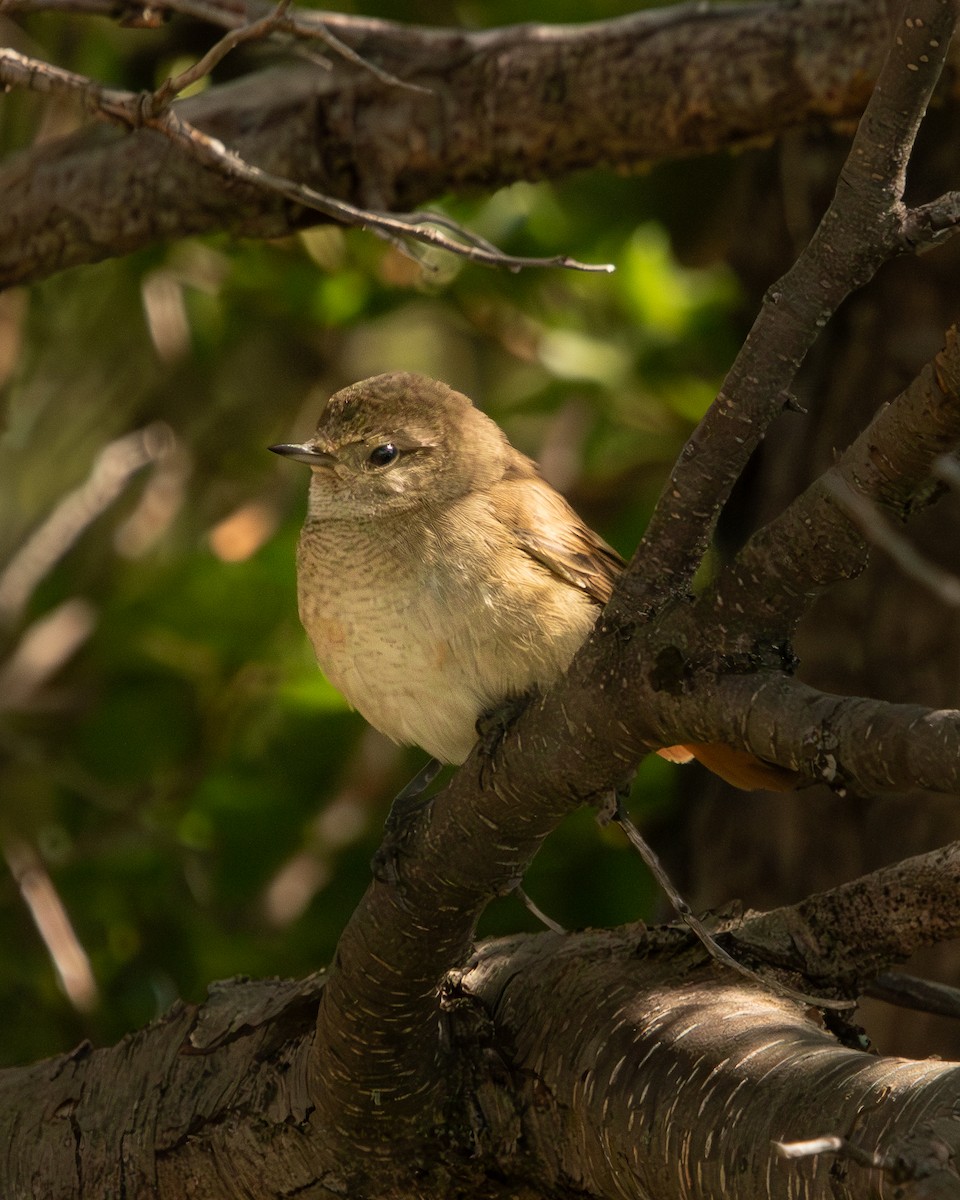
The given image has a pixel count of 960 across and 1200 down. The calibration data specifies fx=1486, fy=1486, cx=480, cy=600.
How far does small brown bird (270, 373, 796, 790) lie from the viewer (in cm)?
314

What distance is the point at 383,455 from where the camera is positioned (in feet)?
12.0

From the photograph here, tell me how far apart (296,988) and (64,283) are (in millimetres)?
3566

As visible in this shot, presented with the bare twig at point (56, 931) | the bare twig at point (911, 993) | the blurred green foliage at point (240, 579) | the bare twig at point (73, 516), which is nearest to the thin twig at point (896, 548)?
the bare twig at point (911, 993)

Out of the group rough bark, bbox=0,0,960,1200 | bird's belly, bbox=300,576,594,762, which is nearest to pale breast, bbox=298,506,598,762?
bird's belly, bbox=300,576,594,762

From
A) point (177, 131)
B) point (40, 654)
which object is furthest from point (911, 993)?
point (40, 654)

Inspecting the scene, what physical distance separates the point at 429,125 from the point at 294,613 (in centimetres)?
163

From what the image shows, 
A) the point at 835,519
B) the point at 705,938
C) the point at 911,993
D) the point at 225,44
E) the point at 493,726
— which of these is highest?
the point at 225,44

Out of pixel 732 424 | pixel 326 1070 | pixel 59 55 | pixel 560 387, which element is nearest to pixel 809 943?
pixel 326 1070

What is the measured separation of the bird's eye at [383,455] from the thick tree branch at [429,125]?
661 millimetres

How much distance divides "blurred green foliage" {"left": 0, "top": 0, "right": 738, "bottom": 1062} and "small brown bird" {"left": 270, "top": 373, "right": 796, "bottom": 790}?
0.89 metres

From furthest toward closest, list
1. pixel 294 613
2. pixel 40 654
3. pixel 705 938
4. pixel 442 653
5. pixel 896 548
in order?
1. pixel 40 654
2. pixel 294 613
3. pixel 442 653
4. pixel 705 938
5. pixel 896 548

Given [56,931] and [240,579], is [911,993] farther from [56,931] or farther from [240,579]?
[56,931]

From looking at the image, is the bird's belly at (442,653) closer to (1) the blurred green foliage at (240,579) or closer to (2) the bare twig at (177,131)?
(2) the bare twig at (177,131)

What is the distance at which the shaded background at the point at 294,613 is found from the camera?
4512 mm
